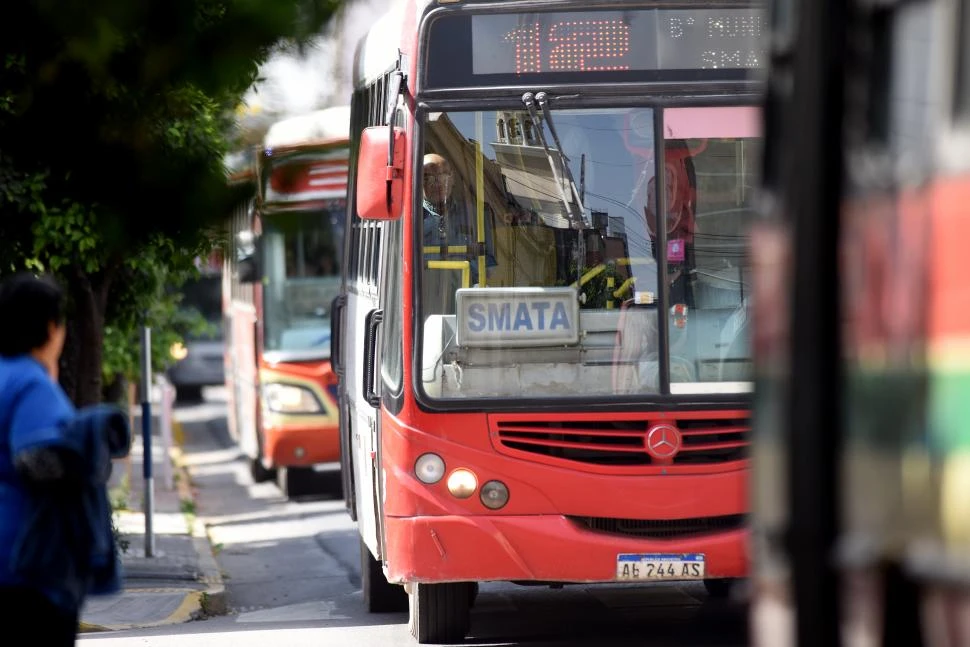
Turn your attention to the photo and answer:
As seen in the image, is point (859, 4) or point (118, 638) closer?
point (859, 4)

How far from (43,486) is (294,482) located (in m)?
12.5

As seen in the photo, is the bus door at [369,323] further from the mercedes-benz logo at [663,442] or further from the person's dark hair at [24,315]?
the person's dark hair at [24,315]

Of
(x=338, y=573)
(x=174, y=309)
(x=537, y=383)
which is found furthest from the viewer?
(x=174, y=309)

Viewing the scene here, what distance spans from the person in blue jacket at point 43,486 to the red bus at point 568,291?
2.84 m

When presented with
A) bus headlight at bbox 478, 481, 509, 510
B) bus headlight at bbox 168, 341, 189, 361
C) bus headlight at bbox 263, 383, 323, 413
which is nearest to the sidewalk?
bus headlight at bbox 263, 383, 323, 413

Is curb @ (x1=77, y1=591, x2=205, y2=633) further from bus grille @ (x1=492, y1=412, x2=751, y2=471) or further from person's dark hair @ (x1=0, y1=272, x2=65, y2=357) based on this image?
person's dark hair @ (x1=0, y1=272, x2=65, y2=357)

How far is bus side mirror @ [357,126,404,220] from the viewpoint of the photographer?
7773mm

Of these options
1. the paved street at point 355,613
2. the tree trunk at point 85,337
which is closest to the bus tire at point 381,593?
the paved street at point 355,613

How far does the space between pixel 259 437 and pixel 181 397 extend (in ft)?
59.2

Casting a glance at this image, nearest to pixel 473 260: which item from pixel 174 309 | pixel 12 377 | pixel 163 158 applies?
pixel 12 377

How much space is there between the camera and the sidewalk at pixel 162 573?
10.1 metres

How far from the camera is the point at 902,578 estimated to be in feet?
9.00

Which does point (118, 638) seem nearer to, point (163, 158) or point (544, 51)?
point (544, 51)

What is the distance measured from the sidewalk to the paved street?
0.18 metres
